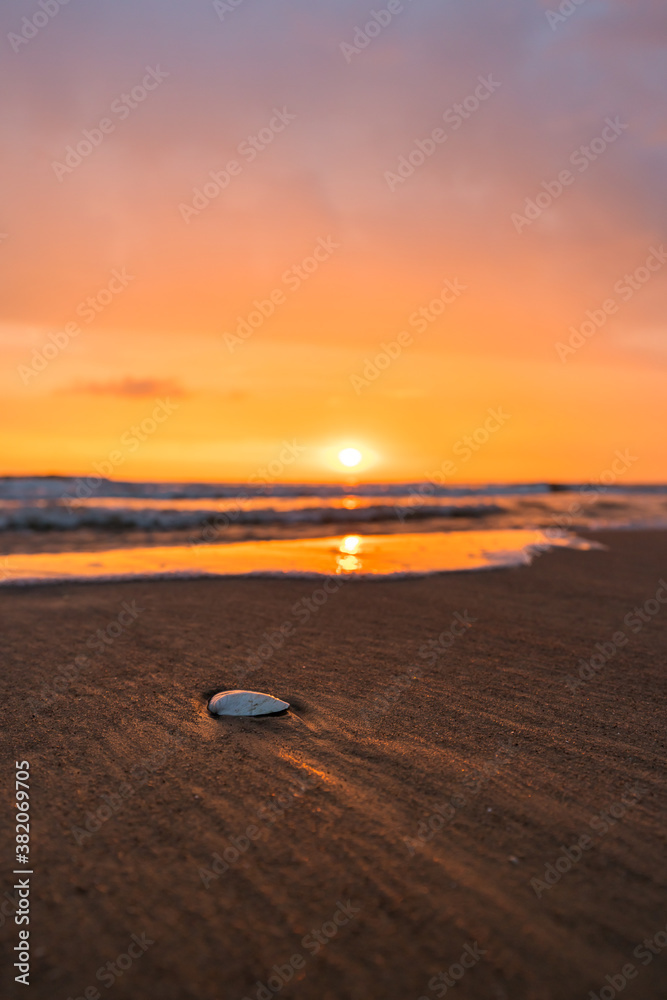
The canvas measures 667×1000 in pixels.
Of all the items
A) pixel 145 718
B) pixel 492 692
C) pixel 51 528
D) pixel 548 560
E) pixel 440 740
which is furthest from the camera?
pixel 51 528

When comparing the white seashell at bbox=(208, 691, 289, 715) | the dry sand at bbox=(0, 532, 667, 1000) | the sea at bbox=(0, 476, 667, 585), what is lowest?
the dry sand at bbox=(0, 532, 667, 1000)

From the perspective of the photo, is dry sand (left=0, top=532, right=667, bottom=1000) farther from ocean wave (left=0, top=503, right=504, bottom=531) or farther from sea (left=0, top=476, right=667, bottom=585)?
ocean wave (left=0, top=503, right=504, bottom=531)

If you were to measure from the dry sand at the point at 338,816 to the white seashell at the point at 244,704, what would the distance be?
7cm

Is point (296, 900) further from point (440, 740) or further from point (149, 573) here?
point (149, 573)

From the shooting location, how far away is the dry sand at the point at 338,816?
1.46m

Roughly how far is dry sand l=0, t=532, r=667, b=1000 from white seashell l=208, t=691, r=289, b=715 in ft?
0.24

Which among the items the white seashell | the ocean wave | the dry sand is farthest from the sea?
the white seashell

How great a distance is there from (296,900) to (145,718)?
4.45 feet

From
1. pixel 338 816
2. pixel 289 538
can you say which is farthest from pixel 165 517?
pixel 338 816

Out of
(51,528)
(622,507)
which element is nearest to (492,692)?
(51,528)

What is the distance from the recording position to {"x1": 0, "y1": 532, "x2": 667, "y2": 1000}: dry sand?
57.4 inches

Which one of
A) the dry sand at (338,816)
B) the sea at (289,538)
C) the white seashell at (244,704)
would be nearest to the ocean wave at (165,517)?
the sea at (289,538)

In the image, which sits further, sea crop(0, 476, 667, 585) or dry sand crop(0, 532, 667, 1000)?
sea crop(0, 476, 667, 585)

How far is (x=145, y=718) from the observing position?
276cm
